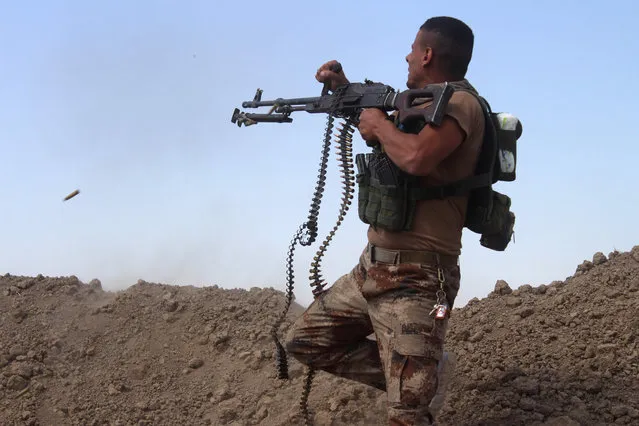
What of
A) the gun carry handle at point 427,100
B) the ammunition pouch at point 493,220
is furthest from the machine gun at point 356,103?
the ammunition pouch at point 493,220

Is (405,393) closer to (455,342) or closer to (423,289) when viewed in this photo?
(423,289)

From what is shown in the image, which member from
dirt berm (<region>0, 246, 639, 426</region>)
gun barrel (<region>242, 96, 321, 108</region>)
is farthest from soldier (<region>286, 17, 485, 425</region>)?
dirt berm (<region>0, 246, 639, 426</region>)

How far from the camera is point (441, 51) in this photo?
13.3 feet

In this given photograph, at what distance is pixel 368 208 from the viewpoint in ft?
13.5

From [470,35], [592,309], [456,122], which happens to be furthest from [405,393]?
[592,309]

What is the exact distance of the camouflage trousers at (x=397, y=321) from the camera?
381cm

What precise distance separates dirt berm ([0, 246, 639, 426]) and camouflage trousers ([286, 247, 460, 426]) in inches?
45.7

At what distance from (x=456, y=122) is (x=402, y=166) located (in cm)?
33

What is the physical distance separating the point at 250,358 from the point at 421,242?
297cm

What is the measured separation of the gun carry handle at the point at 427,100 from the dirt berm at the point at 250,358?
86.8 inches

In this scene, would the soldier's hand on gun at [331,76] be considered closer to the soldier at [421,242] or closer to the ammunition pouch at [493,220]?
the soldier at [421,242]

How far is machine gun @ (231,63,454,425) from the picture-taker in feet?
12.7

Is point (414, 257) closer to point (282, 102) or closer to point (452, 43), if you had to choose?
point (452, 43)

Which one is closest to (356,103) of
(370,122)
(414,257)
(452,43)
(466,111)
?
(370,122)
